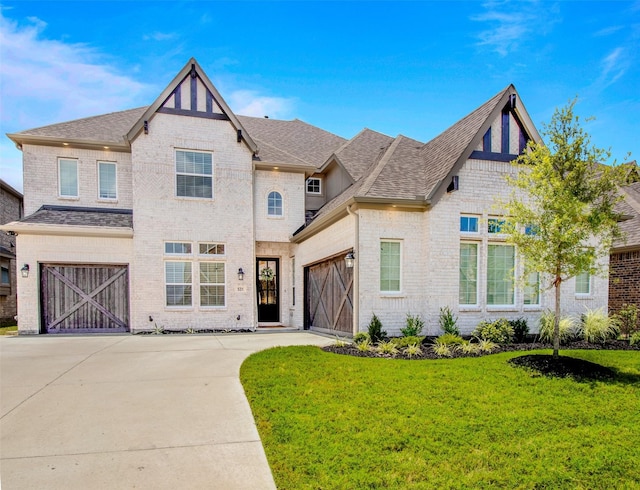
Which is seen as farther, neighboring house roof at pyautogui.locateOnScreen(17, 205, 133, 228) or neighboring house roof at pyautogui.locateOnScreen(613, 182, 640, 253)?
neighboring house roof at pyautogui.locateOnScreen(613, 182, 640, 253)

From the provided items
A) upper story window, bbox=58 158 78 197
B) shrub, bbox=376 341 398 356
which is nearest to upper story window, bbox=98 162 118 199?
upper story window, bbox=58 158 78 197

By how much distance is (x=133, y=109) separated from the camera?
17.0 metres

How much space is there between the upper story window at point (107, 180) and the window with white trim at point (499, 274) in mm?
13184

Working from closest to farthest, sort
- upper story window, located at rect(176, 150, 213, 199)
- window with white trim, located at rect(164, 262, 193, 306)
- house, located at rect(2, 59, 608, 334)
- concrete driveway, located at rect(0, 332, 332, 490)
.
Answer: concrete driveway, located at rect(0, 332, 332, 490) < house, located at rect(2, 59, 608, 334) < window with white trim, located at rect(164, 262, 193, 306) < upper story window, located at rect(176, 150, 213, 199)

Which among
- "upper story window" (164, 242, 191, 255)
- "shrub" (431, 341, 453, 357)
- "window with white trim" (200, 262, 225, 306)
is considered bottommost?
"shrub" (431, 341, 453, 357)

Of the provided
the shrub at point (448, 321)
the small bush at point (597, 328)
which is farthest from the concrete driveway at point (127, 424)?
the small bush at point (597, 328)

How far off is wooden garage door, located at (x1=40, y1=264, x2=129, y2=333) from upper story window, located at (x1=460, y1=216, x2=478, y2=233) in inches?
441

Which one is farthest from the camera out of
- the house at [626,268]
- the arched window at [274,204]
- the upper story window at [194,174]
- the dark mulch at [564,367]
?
the arched window at [274,204]

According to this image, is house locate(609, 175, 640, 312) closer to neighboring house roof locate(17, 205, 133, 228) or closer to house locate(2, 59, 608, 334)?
house locate(2, 59, 608, 334)

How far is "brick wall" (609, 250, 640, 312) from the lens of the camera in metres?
13.2

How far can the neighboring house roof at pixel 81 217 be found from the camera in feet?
41.7

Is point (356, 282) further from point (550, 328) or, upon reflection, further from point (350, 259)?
point (550, 328)

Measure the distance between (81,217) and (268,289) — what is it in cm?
729

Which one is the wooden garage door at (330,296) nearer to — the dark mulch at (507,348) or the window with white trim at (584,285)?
the dark mulch at (507,348)
